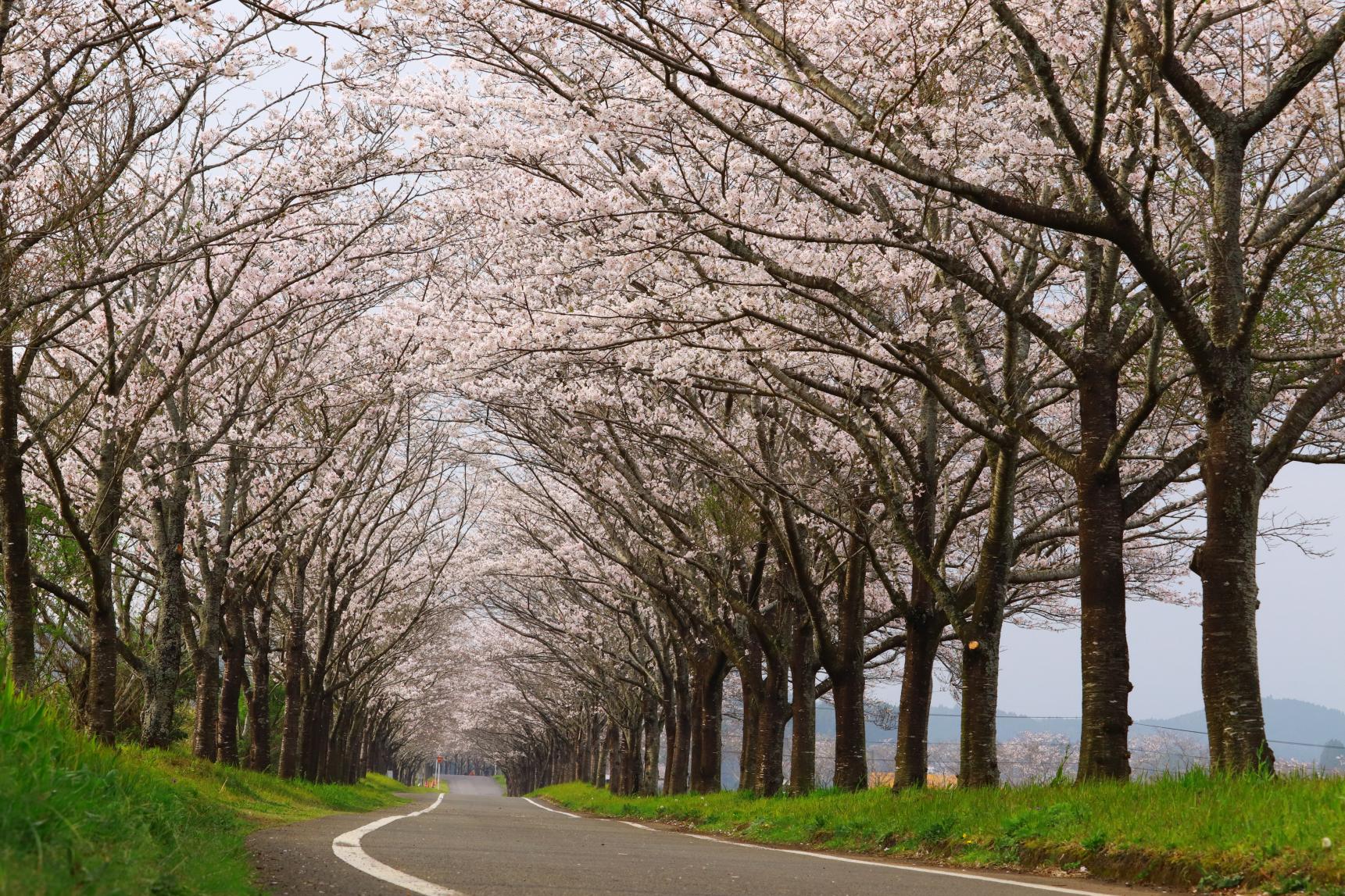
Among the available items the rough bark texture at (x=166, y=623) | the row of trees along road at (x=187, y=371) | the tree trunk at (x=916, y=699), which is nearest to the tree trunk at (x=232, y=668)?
the row of trees along road at (x=187, y=371)

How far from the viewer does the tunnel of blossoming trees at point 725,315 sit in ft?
30.4

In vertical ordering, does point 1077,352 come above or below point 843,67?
below

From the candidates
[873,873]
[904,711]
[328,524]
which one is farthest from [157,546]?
[873,873]

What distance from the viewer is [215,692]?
1873cm

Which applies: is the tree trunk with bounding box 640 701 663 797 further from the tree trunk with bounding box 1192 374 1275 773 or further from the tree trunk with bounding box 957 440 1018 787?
the tree trunk with bounding box 1192 374 1275 773

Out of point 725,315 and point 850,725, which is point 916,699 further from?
point 725,315

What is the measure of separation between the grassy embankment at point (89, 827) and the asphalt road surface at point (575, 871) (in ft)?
1.86

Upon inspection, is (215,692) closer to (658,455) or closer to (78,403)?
(78,403)

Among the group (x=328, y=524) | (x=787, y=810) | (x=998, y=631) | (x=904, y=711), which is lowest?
(x=787, y=810)

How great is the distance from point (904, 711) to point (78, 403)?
471 inches

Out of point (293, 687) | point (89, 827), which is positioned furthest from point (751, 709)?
point (89, 827)

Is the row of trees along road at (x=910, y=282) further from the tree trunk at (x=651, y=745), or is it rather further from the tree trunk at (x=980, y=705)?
the tree trunk at (x=651, y=745)

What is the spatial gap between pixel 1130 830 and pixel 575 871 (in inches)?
147

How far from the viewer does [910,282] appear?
14055 mm
